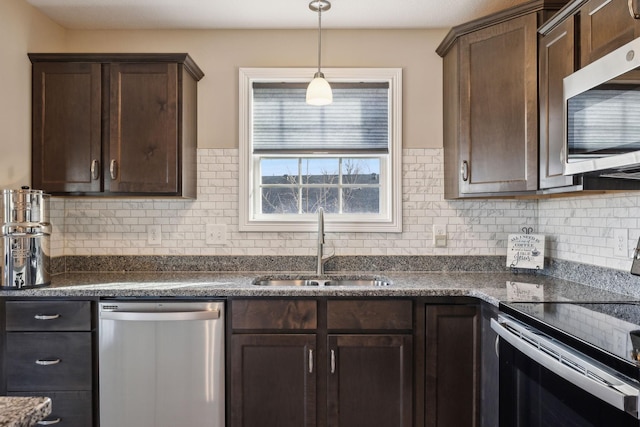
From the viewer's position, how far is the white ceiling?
250cm

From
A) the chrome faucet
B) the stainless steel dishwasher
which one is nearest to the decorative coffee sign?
the chrome faucet

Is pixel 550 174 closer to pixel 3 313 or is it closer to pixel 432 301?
pixel 432 301

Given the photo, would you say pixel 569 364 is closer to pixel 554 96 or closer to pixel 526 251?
pixel 554 96

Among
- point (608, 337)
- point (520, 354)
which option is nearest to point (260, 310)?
point (520, 354)

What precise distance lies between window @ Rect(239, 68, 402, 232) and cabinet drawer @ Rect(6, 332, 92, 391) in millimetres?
1129

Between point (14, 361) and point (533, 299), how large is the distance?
2.43 metres

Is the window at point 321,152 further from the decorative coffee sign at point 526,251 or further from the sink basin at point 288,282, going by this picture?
the decorative coffee sign at point 526,251

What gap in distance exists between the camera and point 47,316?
2.13 meters

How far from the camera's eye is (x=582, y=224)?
234 centimetres

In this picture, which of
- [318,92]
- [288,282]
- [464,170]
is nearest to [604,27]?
[464,170]

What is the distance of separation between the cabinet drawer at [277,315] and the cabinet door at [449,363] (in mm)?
584

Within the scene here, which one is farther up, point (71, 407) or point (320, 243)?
point (320, 243)

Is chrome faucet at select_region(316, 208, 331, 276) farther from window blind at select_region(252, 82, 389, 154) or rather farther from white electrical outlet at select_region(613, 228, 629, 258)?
white electrical outlet at select_region(613, 228, 629, 258)

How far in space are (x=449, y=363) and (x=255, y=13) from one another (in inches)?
87.4
